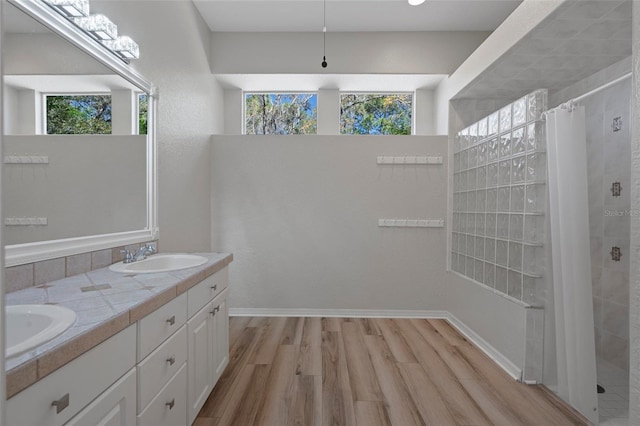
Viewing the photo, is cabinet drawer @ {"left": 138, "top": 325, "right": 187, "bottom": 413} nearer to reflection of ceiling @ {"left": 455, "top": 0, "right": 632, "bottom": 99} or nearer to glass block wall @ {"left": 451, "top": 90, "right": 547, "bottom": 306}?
glass block wall @ {"left": 451, "top": 90, "right": 547, "bottom": 306}

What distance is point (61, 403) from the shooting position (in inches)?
31.2

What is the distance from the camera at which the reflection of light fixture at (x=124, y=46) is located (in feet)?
5.65

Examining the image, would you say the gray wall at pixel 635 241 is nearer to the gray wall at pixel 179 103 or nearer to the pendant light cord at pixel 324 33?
the pendant light cord at pixel 324 33

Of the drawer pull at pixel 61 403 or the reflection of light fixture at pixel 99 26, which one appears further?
the reflection of light fixture at pixel 99 26

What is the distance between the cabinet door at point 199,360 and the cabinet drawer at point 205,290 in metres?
0.04

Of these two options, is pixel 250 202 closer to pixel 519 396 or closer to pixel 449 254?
pixel 449 254

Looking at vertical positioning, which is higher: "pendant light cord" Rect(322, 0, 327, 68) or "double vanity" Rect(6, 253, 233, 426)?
"pendant light cord" Rect(322, 0, 327, 68)

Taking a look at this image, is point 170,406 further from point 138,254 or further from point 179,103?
point 179,103

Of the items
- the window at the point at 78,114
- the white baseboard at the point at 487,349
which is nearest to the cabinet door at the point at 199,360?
the window at the point at 78,114

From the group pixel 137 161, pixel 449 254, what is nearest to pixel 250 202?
pixel 137 161

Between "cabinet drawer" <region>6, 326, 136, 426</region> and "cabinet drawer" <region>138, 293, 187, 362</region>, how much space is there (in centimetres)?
5

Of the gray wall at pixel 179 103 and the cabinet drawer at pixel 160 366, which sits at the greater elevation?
the gray wall at pixel 179 103

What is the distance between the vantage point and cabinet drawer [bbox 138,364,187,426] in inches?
47.7

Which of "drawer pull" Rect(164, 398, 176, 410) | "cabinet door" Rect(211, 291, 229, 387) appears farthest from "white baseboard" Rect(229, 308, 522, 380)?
"drawer pull" Rect(164, 398, 176, 410)
